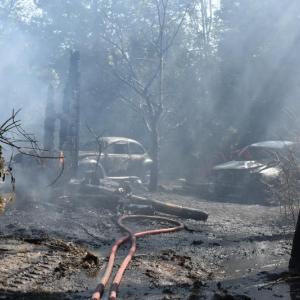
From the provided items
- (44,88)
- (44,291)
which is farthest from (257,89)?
(44,291)

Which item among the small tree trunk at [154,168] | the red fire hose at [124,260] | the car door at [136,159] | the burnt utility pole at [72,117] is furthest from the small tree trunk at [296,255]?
the car door at [136,159]

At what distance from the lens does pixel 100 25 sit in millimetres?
17188

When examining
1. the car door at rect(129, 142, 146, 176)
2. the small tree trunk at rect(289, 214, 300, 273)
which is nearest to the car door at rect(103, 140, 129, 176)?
the car door at rect(129, 142, 146, 176)

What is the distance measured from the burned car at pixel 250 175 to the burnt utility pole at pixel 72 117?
421 cm

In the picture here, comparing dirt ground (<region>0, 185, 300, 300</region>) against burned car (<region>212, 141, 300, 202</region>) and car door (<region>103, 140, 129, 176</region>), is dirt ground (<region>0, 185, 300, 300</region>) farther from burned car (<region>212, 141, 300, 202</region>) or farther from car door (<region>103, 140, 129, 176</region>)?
car door (<region>103, 140, 129, 176</region>)

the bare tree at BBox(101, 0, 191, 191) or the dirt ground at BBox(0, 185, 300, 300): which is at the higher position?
the bare tree at BBox(101, 0, 191, 191)

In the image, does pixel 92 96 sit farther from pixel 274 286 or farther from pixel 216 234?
pixel 274 286

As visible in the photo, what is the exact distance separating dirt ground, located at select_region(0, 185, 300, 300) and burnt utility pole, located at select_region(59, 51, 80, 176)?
7.81 feet

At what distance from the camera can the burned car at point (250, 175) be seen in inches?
464

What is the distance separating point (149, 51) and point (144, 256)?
530 inches

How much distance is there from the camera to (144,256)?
5949mm

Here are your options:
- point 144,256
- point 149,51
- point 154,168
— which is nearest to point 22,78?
point 149,51

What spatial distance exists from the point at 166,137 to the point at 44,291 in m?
17.2

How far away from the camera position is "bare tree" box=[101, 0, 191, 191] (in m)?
14.4
